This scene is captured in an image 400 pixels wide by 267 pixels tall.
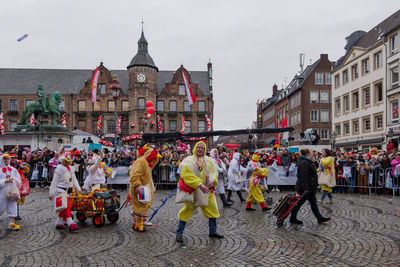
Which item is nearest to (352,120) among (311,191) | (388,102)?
(388,102)

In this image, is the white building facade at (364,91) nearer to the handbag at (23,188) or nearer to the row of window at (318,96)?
the row of window at (318,96)

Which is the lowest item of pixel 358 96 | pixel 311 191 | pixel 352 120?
pixel 311 191

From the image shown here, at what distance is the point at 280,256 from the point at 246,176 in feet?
17.5

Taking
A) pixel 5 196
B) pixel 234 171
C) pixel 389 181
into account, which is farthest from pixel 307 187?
pixel 389 181

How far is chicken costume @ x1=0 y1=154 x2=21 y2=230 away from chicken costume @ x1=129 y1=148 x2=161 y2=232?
8.18 ft

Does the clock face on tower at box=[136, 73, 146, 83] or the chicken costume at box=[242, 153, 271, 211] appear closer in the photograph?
the chicken costume at box=[242, 153, 271, 211]

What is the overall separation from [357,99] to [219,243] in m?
32.6

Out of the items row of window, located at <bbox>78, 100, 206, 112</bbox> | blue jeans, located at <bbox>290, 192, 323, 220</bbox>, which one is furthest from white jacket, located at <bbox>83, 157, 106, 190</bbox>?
row of window, located at <bbox>78, 100, 206, 112</bbox>

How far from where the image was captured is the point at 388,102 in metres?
28.9

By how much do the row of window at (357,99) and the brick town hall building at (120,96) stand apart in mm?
24129

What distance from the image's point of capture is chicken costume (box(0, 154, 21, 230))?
7.50 m

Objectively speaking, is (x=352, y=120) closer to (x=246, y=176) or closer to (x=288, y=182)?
(x=288, y=182)

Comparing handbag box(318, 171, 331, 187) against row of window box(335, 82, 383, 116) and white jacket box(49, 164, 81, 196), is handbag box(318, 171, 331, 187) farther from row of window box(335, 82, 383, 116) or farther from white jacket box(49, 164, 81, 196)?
row of window box(335, 82, 383, 116)

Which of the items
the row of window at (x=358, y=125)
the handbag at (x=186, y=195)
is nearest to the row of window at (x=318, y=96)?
the row of window at (x=358, y=125)
